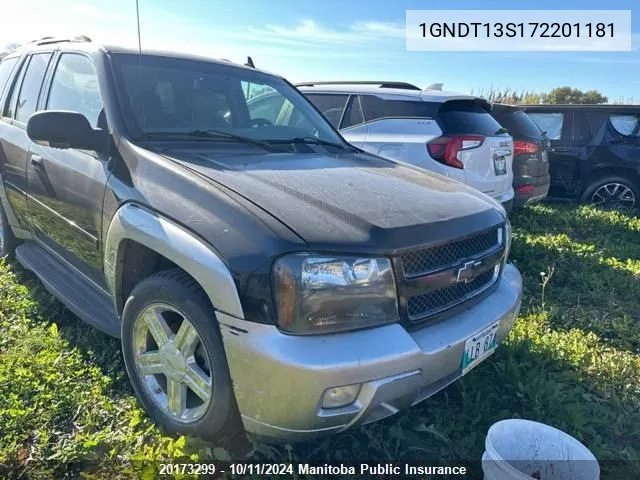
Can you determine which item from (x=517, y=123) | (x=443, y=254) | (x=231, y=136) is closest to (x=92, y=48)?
(x=231, y=136)

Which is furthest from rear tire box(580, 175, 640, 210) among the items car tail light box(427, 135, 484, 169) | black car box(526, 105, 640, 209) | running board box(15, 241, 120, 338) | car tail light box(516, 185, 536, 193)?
running board box(15, 241, 120, 338)

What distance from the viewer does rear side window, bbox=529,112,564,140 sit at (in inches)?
312

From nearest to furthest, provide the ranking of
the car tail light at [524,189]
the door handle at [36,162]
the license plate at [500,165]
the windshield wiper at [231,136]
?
the windshield wiper at [231,136], the door handle at [36,162], the license plate at [500,165], the car tail light at [524,189]

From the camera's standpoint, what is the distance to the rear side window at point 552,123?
7.92 m

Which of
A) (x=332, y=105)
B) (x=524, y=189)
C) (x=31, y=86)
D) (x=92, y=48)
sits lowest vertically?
(x=524, y=189)

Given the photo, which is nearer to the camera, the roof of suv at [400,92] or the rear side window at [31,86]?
the rear side window at [31,86]

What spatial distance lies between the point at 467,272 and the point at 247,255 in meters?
1.02

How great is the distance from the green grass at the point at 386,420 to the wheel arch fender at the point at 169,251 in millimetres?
586

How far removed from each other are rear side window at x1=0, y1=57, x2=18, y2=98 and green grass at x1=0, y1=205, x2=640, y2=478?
1571 mm

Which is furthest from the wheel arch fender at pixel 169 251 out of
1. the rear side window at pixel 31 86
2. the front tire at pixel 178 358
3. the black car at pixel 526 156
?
the black car at pixel 526 156

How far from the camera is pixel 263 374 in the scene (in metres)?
1.79

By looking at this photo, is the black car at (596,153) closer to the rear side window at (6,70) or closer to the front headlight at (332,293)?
the front headlight at (332,293)

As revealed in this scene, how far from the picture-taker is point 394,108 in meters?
5.28

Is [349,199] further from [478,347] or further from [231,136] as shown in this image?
[231,136]
